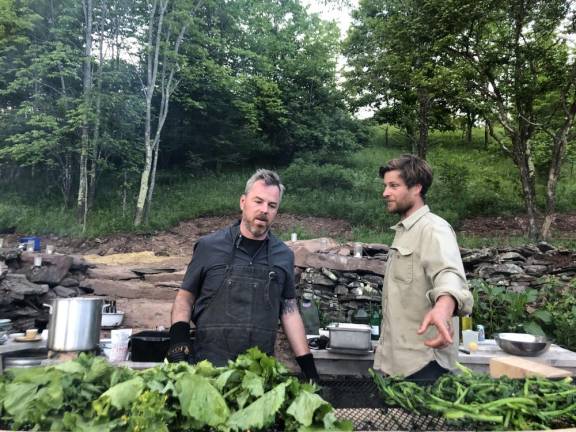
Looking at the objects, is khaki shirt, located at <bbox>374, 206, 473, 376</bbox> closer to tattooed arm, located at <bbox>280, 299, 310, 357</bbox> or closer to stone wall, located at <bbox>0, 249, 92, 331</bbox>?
tattooed arm, located at <bbox>280, 299, 310, 357</bbox>

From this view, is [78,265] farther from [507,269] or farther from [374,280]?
[507,269]

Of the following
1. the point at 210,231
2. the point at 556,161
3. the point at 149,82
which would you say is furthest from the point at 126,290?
the point at 149,82

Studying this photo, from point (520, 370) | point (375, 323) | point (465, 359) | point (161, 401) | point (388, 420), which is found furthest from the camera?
point (375, 323)

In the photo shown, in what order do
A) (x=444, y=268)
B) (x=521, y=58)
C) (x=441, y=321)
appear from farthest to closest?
(x=521, y=58) < (x=444, y=268) < (x=441, y=321)

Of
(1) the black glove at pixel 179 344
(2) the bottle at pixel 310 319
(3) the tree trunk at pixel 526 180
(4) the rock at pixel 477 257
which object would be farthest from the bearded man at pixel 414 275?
(3) the tree trunk at pixel 526 180

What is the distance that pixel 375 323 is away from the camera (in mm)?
4773

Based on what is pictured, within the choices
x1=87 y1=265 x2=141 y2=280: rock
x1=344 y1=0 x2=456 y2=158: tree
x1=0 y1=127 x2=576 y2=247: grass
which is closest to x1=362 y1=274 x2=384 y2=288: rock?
x1=87 y1=265 x2=141 y2=280: rock

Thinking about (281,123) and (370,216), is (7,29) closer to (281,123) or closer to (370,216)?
(281,123)

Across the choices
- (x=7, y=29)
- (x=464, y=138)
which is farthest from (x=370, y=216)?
(x=464, y=138)

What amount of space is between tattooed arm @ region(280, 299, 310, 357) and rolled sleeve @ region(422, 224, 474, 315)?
696mm

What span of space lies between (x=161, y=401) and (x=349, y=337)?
8.24 ft

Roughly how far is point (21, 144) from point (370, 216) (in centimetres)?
1052

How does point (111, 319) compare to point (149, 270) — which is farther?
point (149, 270)

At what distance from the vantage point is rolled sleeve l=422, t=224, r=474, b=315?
180 centimetres
